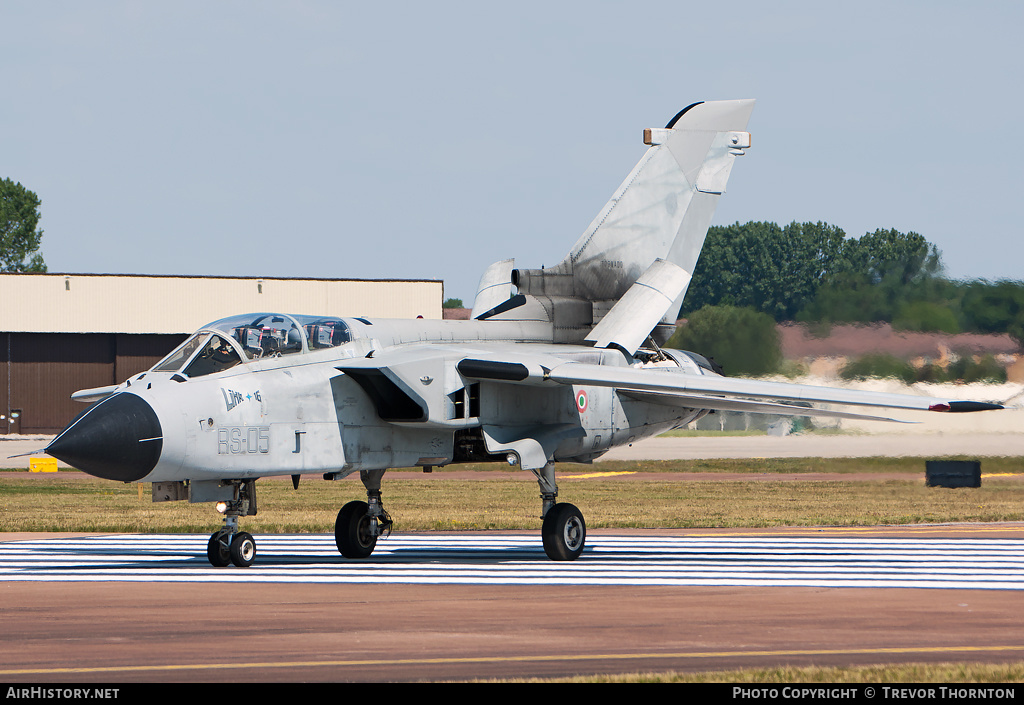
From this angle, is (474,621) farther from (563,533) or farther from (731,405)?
(731,405)

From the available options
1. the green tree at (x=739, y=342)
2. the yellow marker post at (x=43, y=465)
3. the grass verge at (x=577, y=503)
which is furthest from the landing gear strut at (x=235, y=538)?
the yellow marker post at (x=43, y=465)

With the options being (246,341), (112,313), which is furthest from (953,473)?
(112,313)

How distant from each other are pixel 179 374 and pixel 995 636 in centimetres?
905

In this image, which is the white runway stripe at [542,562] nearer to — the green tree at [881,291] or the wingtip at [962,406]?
the wingtip at [962,406]

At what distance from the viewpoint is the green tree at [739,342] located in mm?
28797

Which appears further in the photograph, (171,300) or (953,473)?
(171,300)

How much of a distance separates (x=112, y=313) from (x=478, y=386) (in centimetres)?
5139

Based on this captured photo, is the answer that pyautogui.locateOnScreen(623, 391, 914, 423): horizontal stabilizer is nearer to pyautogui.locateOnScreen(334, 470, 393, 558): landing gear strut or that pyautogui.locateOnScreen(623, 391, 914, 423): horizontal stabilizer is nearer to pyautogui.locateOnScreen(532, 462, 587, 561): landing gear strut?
pyautogui.locateOnScreen(532, 462, 587, 561): landing gear strut

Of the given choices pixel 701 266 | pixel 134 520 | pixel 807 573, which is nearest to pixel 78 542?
pixel 134 520

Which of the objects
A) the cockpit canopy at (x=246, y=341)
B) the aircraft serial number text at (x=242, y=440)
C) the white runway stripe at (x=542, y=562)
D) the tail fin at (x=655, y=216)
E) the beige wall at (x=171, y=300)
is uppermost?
the beige wall at (x=171, y=300)

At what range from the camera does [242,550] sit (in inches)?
639

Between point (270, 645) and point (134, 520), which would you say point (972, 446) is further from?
point (270, 645)

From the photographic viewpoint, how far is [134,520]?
25.8 meters

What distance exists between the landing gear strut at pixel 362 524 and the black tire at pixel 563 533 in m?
2.38
